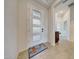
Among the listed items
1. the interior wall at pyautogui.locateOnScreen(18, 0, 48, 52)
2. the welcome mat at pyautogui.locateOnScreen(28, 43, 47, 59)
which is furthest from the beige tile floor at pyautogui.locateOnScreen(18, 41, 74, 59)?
the interior wall at pyautogui.locateOnScreen(18, 0, 48, 52)

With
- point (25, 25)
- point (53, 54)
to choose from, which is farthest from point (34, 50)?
point (25, 25)

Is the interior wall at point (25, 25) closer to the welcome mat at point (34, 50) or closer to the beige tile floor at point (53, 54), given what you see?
the welcome mat at point (34, 50)

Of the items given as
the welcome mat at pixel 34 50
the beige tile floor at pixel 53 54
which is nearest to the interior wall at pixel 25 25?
the welcome mat at pixel 34 50

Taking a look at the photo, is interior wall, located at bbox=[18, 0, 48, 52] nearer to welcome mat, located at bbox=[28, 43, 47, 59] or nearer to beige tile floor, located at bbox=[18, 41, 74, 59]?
welcome mat, located at bbox=[28, 43, 47, 59]

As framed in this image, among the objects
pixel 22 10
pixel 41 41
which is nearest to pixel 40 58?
pixel 22 10

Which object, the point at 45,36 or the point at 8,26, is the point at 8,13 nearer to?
the point at 8,26

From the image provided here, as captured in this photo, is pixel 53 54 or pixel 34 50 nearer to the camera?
pixel 53 54

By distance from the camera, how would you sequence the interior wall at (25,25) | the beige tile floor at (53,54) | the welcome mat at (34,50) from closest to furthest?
the beige tile floor at (53,54), the welcome mat at (34,50), the interior wall at (25,25)

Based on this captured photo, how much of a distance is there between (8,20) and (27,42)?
324 cm

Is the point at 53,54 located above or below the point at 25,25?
below

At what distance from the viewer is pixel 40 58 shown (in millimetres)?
3100

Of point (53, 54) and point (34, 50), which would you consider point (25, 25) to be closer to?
point (34, 50)

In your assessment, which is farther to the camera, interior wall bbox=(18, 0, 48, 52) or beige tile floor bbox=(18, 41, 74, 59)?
interior wall bbox=(18, 0, 48, 52)

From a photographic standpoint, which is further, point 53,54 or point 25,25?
point 25,25
